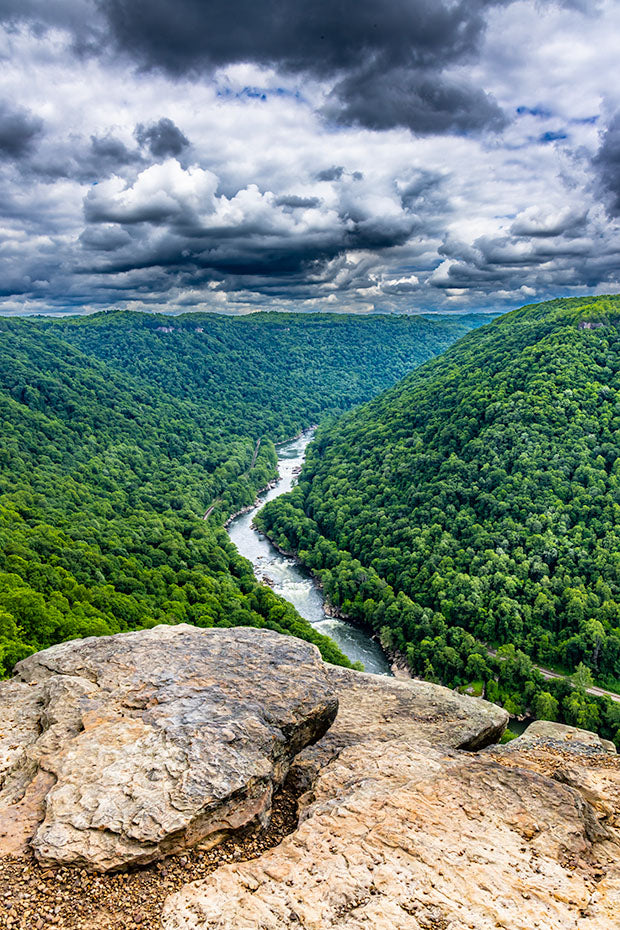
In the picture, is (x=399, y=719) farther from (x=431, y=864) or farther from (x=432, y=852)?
(x=431, y=864)

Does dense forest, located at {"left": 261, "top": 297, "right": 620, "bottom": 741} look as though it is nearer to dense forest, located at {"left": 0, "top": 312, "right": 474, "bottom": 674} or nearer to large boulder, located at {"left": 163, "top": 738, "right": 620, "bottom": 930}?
dense forest, located at {"left": 0, "top": 312, "right": 474, "bottom": 674}

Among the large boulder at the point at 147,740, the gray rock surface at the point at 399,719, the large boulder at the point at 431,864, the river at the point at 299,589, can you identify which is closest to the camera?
the large boulder at the point at 431,864

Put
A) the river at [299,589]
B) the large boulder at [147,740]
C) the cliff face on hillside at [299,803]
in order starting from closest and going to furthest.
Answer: the cliff face on hillside at [299,803] → the large boulder at [147,740] → the river at [299,589]

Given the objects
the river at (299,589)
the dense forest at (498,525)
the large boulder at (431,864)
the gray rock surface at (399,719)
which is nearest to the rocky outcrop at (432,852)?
the large boulder at (431,864)

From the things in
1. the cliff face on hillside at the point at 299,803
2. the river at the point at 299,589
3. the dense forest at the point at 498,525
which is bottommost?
the river at the point at 299,589

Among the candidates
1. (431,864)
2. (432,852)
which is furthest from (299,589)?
(431,864)

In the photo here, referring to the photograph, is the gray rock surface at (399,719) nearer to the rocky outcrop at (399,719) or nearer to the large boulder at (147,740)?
the rocky outcrop at (399,719)

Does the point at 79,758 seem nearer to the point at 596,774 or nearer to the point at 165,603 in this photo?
the point at 596,774

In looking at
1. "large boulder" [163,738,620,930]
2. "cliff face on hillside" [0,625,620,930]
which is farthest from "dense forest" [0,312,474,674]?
"large boulder" [163,738,620,930]
